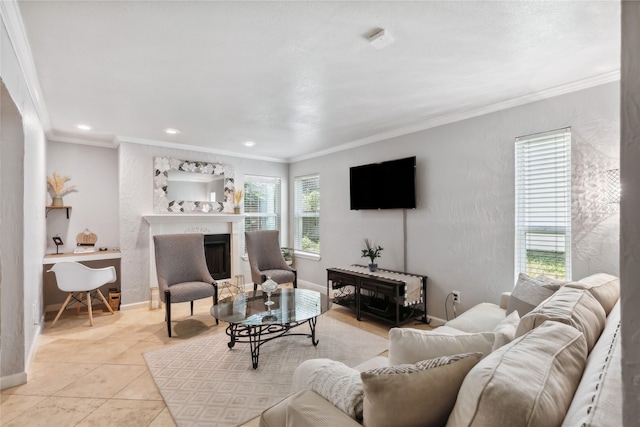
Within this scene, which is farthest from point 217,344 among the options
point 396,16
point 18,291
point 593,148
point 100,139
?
point 593,148

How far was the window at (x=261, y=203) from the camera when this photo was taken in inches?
224

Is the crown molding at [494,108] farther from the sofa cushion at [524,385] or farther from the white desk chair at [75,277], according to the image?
the white desk chair at [75,277]

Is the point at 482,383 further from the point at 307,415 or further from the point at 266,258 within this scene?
the point at 266,258

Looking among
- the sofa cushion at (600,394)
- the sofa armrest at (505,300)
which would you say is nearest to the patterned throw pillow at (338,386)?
the sofa cushion at (600,394)

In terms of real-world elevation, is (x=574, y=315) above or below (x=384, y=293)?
above

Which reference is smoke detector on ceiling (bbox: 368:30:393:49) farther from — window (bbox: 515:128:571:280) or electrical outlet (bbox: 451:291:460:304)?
electrical outlet (bbox: 451:291:460:304)

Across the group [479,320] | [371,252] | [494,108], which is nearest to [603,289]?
[479,320]

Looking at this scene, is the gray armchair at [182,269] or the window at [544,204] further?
the gray armchair at [182,269]

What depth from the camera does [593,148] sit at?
257 centimetres

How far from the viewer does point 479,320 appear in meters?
2.46

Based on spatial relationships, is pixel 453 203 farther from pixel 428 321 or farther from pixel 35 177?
pixel 35 177

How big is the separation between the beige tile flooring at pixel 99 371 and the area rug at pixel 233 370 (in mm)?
115

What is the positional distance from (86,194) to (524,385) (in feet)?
17.9

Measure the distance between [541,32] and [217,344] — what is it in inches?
142
